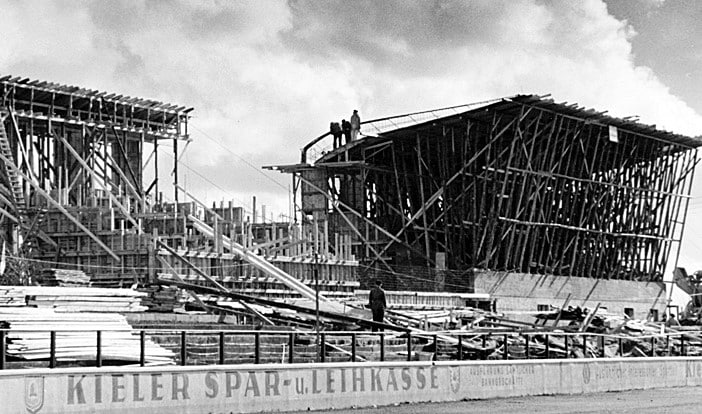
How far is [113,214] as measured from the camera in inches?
2088

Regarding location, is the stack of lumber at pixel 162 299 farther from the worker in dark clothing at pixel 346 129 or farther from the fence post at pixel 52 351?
the worker in dark clothing at pixel 346 129

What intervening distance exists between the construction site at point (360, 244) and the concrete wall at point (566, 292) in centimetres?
16

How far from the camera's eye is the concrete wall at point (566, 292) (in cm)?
7444

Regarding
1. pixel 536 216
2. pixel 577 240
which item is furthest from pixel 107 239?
pixel 577 240

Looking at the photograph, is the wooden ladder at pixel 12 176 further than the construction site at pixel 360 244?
Yes

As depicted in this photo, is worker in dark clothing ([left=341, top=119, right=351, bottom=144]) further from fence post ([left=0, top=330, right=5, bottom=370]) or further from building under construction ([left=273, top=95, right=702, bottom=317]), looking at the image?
fence post ([left=0, top=330, right=5, bottom=370])

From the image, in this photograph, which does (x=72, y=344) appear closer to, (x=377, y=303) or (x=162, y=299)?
(x=377, y=303)

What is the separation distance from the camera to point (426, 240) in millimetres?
76000

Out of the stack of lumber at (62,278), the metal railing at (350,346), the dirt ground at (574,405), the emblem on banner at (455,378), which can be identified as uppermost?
the stack of lumber at (62,278)

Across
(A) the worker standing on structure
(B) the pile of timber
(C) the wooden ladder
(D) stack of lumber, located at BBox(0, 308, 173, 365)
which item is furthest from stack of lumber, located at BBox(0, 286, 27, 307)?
(A) the worker standing on structure

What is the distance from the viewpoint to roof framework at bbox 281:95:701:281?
7444 centimetres

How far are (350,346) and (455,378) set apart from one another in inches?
100

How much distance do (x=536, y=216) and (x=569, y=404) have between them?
49900 mm

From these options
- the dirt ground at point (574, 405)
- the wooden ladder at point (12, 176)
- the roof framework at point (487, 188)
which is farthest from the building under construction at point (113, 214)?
the dirt ground at point (574, 405)
